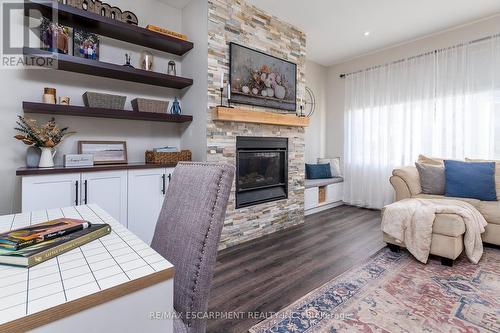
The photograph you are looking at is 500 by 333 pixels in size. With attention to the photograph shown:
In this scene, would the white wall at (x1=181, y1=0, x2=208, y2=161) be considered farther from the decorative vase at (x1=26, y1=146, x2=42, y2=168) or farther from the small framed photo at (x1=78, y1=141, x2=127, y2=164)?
the decorative vase at (x1=26, y1=146, x2=42, y2=168)

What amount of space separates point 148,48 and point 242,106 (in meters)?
1.24

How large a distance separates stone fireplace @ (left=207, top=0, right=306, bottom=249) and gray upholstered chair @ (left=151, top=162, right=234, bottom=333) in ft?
5.68

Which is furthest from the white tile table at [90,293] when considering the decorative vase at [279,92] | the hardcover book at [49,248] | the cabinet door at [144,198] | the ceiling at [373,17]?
the ceiling at [373,17]

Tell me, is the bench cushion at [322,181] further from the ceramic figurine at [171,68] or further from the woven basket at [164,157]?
the ceramic figurine at [171,68]

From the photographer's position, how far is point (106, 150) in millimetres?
2564

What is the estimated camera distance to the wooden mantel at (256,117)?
2646 millimetres

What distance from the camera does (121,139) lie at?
271cm

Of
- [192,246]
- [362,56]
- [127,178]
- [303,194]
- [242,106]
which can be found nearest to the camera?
[192,246]

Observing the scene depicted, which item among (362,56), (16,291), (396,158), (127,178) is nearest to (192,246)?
(16,291)

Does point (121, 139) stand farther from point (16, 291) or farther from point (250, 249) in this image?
point (16, 291)

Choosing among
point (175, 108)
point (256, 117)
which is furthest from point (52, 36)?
point (256, 117)

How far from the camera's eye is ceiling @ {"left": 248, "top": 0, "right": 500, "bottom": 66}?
120 inches

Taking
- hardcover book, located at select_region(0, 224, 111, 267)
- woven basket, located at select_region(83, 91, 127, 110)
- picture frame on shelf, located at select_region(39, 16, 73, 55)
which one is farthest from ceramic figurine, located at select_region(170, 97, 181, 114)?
hardcover book, located at select_region(0, 224, 111, 267)

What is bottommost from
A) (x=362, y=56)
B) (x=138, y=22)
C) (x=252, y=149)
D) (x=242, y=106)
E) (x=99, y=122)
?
(x=252, y=149)
